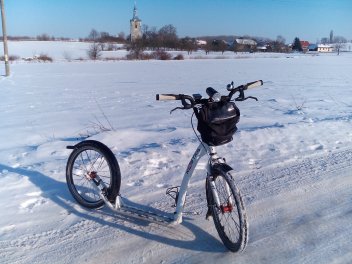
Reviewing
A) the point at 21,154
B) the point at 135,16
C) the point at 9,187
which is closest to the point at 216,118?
the point at 9,187

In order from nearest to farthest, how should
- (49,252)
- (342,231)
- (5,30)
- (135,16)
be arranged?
(49,252) < (342,231) < (5,30) < (135,16)

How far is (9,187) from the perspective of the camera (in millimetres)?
4023

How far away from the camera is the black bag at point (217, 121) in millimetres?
2637

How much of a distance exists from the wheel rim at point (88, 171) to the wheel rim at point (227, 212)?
1.31m

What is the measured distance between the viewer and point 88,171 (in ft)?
12.2

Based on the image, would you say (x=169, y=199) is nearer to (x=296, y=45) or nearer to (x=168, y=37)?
(x=168, y=37)

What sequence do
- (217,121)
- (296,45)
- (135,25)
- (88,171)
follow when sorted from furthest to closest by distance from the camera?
1. (296,45)
2. (135,25)
3. (88,171)
4. (217,121)

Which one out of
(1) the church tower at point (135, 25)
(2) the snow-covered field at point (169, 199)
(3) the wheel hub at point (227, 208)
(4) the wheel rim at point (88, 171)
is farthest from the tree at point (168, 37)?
(3) the wheel hub at point (227, 208)

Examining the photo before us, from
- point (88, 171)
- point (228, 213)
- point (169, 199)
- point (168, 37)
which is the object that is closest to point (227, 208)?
point (228, 213)

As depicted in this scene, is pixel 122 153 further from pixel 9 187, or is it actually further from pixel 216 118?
pixel 216 118

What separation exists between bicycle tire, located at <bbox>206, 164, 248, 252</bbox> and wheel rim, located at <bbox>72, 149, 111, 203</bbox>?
1.27m

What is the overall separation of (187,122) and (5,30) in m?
15.9

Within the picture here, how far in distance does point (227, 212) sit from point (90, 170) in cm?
166

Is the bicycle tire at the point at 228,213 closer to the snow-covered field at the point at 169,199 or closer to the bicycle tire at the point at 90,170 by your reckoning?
the snow-covered field at the point at 169,199
